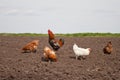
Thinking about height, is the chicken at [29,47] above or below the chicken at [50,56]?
above

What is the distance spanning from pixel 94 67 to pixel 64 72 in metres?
1.47

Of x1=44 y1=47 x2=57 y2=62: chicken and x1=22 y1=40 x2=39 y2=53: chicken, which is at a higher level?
x1=22 y1=40 x2=39 y2=53: chicken

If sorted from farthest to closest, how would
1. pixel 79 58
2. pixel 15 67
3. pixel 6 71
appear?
pixel 79 58 → pixel 15 67 → pixel 6 71

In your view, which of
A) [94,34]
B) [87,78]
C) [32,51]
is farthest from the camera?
[94,34]

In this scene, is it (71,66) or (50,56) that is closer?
(71,66)

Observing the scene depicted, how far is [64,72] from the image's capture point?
320 inches

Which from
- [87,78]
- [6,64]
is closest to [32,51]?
[6,64]

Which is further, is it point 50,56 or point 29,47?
point 29,47

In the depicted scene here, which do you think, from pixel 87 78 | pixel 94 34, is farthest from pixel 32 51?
pixel 94 34

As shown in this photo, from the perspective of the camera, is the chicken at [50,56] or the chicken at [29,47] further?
the chicken at [29,47]

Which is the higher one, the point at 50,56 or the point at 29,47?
the point at 29,47

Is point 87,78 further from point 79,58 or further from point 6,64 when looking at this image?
point 79,58

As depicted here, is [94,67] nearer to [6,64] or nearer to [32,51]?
[6,64]

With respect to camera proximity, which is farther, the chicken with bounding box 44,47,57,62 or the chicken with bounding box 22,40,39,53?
the chicken with bounding box 22,40,39,53
